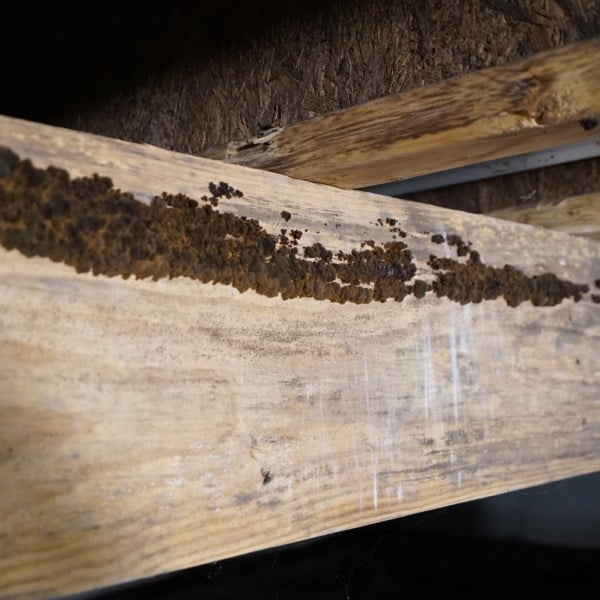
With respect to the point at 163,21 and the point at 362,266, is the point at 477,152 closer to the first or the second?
the point at 362,266

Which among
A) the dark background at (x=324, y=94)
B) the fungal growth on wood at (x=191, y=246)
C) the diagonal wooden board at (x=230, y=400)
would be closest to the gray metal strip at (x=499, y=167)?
the dark background at (x=324, y=94)

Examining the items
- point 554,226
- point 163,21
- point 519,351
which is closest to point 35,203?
point 519,351

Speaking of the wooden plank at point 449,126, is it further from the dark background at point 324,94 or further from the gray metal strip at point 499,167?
the gray metal strip at point 499,167

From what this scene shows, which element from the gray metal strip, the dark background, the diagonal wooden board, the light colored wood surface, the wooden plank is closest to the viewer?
the diagonal wooden board

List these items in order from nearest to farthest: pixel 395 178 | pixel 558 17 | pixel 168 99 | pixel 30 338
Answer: pixel 30 338, pixel 558 17, pixel 395 178, pixel 168 99

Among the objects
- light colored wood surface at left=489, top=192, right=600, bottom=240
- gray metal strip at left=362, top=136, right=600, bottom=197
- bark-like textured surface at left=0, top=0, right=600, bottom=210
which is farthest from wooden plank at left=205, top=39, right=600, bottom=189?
light colored wood surface at left=489, top=192, right=600, bottom=240

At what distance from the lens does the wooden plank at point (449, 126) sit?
0.81 metres

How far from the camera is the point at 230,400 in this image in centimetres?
70

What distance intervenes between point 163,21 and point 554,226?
80 centimetres

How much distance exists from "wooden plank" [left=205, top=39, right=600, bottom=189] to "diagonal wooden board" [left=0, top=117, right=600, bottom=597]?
0.08 meters

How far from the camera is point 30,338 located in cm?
57

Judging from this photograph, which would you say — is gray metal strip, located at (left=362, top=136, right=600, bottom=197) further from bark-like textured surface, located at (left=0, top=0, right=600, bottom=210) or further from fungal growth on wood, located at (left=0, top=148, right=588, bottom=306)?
fungal growth on wood, located at (left=0, top=148, right=588, bottom=306)

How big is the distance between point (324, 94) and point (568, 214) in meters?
0.55

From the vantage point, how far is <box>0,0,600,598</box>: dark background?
37.0 inches
